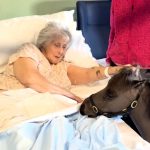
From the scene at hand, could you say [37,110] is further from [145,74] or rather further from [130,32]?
[130,32]

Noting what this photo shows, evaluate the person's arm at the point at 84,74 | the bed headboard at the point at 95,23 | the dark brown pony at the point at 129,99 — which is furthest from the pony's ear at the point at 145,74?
the bed headboard at the point at 95,23

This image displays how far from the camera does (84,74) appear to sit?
1.95m

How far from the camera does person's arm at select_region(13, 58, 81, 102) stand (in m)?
1.74

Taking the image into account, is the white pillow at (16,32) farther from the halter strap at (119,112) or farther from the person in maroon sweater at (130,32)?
the halter strap at (119,112)

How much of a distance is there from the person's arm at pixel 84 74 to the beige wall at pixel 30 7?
1.98 feet

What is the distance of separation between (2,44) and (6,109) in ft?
1.89

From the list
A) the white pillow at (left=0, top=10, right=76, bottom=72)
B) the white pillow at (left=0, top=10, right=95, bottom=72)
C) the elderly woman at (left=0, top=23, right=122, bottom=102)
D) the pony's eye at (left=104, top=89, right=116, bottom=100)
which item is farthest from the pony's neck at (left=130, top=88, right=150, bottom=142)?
the white pillow at (left=0, top=10, right=76, bottom=72)

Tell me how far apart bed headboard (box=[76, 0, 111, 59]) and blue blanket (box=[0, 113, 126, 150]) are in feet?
3.64

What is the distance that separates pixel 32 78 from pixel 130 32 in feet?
2.55

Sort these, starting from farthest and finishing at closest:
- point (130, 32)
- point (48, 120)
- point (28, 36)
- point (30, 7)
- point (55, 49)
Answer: point (30, 7) → point (130, 32) → point (28, 36) → point (55, 49) → point (48, 120)

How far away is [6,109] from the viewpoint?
1.53 meters

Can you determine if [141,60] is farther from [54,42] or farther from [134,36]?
[54,42]

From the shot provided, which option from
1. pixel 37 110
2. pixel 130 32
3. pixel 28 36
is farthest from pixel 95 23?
pixel 37 110

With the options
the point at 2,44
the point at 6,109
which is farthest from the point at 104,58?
the point at 6,109
